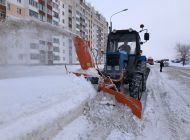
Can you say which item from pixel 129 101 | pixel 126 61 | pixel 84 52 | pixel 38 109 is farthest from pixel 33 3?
pixel 38 109

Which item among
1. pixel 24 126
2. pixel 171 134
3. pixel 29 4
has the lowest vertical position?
pixel 171 134

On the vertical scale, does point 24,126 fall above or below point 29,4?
below

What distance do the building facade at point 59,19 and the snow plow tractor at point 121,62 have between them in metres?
0.85

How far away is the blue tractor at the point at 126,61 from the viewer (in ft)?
39.0

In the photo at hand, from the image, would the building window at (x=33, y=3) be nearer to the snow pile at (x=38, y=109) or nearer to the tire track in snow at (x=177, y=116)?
the tire track in snow at (x=177, y=116)

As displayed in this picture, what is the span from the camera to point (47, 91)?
961cm

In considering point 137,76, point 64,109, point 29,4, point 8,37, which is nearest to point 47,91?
point 64,109

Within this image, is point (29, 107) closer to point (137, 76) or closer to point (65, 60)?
point (137, 76)

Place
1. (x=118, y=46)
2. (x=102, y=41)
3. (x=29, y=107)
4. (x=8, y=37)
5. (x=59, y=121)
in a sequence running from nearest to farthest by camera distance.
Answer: (x=59, y=121), (x=29, y=107), (x=118, y=46), (x=8, y=37), (x=102, y=41)

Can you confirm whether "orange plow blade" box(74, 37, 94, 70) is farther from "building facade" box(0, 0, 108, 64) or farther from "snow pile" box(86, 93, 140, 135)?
"snow pile" box(86, 93, 140, 135)

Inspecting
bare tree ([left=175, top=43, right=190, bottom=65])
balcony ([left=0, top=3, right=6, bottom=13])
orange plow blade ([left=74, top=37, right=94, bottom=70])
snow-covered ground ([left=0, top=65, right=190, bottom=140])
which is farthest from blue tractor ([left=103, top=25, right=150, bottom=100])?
bare tree ([left=175, top=43, right=190, bottom=65])

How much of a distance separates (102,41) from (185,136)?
480 ft

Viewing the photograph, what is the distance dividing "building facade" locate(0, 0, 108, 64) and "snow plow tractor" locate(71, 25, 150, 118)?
85 cm

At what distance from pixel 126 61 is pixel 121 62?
0.48m
